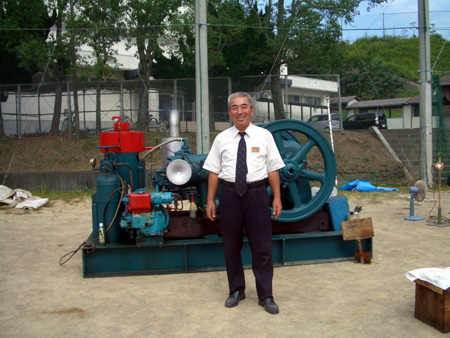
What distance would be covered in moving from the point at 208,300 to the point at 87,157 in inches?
472

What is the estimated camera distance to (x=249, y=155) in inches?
158

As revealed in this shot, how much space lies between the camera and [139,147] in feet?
18.9

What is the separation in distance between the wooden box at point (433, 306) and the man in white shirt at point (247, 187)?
3.95 feet

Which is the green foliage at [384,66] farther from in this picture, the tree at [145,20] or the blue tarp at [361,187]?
the blue tarp at [361,187]

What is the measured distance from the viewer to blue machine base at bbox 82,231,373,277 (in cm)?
526

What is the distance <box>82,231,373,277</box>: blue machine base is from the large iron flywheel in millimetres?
334

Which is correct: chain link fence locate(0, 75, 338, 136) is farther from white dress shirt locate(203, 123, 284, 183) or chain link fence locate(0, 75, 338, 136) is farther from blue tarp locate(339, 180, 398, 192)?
white dress shirt locate(203, 123, 284, 183)

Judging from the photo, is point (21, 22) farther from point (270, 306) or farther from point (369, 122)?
point (369, 122)

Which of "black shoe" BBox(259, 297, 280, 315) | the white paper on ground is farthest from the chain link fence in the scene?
the white paper on ground

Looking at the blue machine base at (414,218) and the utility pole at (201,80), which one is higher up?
the utility pole at (201,80)

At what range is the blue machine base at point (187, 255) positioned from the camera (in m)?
A: 5.26

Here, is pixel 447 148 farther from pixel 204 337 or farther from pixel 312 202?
pixel 204 337

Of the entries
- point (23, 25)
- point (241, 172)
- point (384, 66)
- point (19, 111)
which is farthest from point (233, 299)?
point (384, 66)

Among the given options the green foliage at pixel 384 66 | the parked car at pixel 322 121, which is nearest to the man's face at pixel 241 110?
the parked car at pixel 322 121
